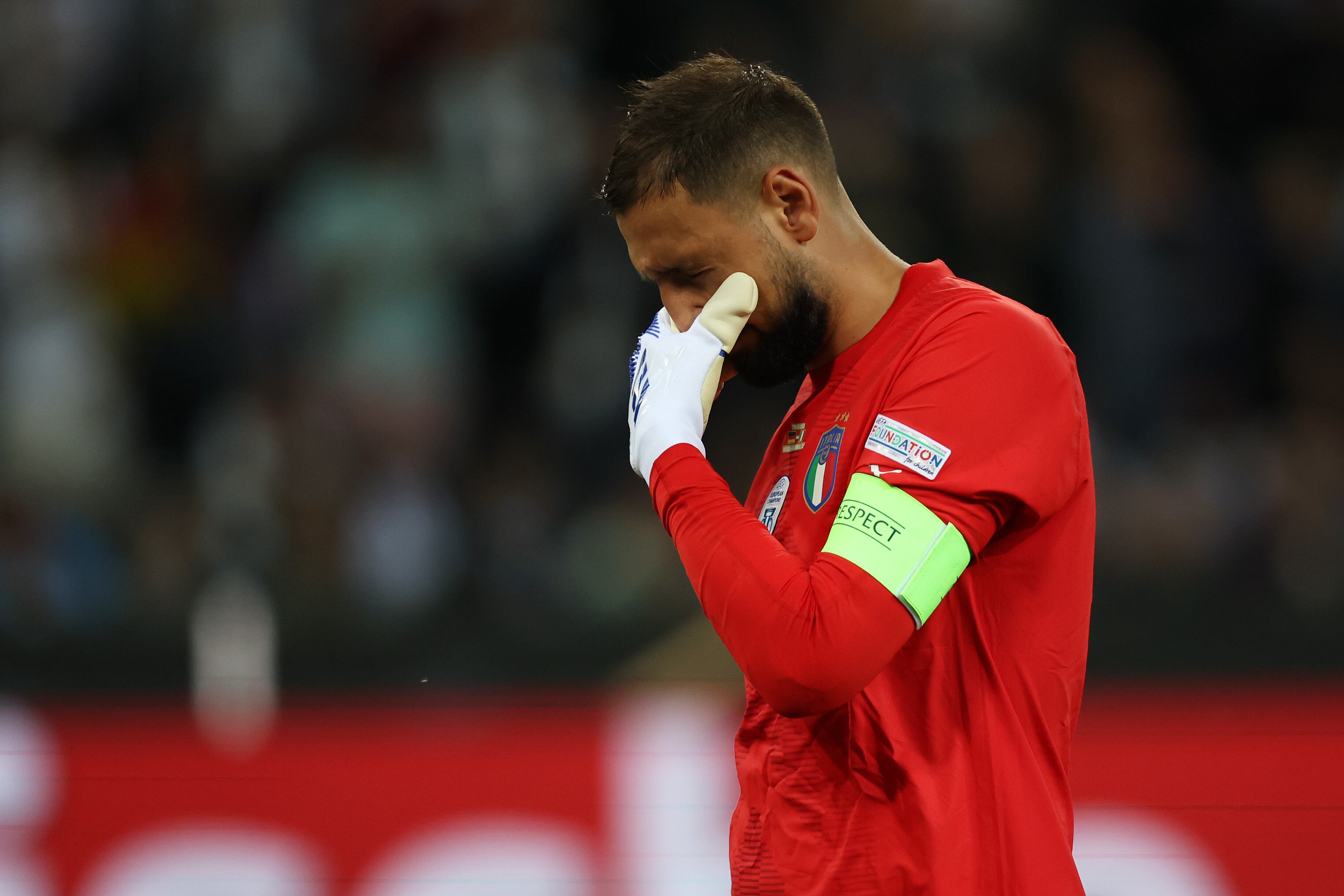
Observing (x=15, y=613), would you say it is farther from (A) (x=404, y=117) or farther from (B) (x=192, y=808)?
(A) (x=404, y=117)

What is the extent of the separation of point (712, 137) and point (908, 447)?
56 centimetres

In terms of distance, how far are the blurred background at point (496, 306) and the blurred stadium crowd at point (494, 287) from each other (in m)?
0.02

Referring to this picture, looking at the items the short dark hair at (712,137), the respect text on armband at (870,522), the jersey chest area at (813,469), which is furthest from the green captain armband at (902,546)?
the short dark hair at (712,137)

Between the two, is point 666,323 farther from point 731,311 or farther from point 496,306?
point 496,306

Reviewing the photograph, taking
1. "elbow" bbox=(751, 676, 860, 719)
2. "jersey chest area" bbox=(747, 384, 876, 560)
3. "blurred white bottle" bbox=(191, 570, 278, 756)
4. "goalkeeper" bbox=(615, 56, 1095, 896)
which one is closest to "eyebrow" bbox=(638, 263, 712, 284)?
"goalkeeper" bbox=(615, 56, 1095, 896)

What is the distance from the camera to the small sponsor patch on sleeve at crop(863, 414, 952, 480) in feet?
6.13

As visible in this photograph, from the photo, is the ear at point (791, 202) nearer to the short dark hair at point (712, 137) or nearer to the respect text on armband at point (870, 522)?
the short dark hair at point (712, 137)

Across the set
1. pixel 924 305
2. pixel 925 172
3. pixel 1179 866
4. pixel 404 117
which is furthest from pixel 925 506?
pixel 404 117

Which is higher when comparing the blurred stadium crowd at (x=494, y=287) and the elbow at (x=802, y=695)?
the blurred stadium crowd at (x=494, y=287)

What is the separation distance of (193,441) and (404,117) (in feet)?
5.82

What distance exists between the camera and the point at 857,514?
1866mm

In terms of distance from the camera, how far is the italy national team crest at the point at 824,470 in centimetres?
205

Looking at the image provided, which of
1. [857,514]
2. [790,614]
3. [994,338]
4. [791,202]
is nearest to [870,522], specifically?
[857,514]

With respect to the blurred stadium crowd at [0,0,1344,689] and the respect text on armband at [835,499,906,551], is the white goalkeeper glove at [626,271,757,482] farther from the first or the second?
the blurred stadium crowd at [0,0,1344,689]
